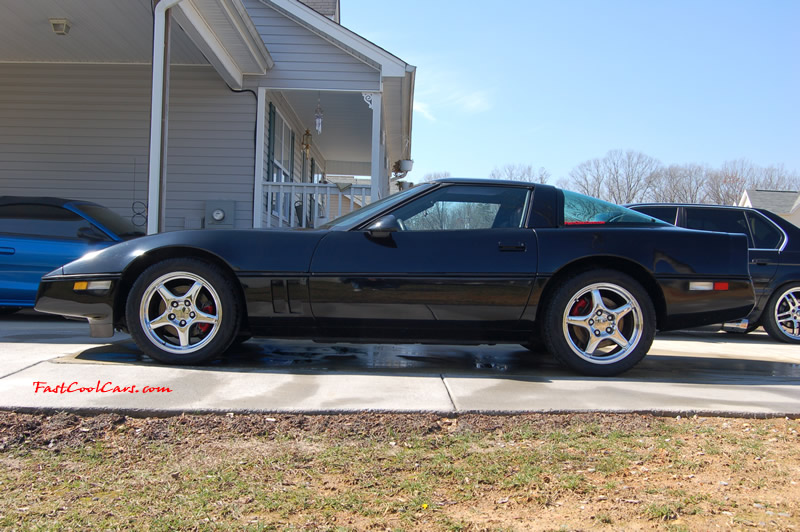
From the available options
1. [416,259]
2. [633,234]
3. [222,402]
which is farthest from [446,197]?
[222,402]

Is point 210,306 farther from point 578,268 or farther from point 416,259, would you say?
point 578,268

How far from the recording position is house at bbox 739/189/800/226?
105 ft

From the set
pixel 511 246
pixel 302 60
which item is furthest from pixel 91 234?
pixel 302 60

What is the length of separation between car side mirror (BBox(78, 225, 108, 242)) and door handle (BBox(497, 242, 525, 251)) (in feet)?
15.3

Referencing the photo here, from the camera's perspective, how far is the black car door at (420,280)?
3.67 m

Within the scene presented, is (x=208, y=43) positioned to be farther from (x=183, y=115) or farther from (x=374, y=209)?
(x=374, y=209)

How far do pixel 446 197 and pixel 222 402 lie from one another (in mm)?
1857

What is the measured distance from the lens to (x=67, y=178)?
10.8 meters

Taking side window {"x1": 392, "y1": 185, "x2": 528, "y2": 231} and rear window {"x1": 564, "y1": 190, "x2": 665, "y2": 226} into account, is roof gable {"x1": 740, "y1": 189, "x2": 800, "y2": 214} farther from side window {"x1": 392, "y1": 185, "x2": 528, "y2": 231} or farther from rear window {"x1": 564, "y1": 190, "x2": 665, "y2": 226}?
side window {"x1": 392, "y1": 185, "x2": 528, "y2": 231}

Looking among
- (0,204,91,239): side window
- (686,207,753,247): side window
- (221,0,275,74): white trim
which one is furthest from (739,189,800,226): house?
(0,204,91,239): side window

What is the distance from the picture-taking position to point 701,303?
3.80 meters
